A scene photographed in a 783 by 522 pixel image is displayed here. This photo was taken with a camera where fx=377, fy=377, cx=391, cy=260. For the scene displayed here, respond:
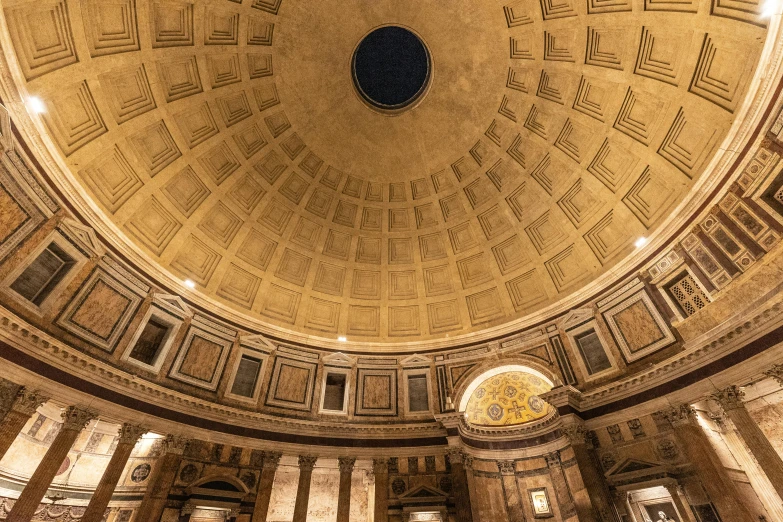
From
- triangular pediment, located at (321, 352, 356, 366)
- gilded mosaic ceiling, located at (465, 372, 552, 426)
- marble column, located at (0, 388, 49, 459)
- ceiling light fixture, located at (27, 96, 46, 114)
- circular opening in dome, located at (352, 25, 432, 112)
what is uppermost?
circular opening in dome, located at (352, 25, 432, 112)

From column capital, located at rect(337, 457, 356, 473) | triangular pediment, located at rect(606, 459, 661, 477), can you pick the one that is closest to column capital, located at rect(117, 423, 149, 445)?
column capital, located at rect(337, 457, 356, 473)

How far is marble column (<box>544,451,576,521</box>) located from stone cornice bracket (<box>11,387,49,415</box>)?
1840cm

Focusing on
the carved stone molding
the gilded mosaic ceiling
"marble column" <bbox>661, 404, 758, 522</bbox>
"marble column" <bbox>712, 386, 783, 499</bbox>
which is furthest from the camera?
the gilded mosaic ceiling

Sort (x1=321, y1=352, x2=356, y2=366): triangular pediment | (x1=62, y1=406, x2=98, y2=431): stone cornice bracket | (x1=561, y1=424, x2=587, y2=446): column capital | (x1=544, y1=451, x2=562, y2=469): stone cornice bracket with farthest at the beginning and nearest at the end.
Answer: (x1=321, y1=352, x2=356, y2=366): triangular pediment, (x1=544, y1=451, x2=562, y2=469): stone cornice bracket, (x1=561, y1=424, x2=587, y2=446): column capital, (x1=62, y1=406, x2=98, y2=431): stone cornice bracket

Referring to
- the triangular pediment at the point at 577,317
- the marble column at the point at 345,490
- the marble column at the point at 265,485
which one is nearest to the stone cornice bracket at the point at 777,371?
the triangular pediment at the point at 577,317

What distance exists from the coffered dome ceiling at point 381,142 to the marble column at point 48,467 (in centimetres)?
601

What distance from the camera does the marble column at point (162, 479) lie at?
42.2 feet

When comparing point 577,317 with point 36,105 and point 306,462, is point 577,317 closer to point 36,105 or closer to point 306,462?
point 306,462

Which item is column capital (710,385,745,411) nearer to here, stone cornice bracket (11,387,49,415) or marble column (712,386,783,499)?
marble column (712,386,783,499)

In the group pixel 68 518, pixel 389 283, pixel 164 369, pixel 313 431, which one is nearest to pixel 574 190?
pixel 389 283

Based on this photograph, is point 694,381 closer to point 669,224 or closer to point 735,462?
point 735,462

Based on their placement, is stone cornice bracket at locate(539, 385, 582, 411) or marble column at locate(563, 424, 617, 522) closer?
marble column at locate(563, 424, 617, 522)

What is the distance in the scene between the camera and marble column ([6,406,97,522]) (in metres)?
10.5

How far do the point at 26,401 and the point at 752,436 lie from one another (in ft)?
69.6
